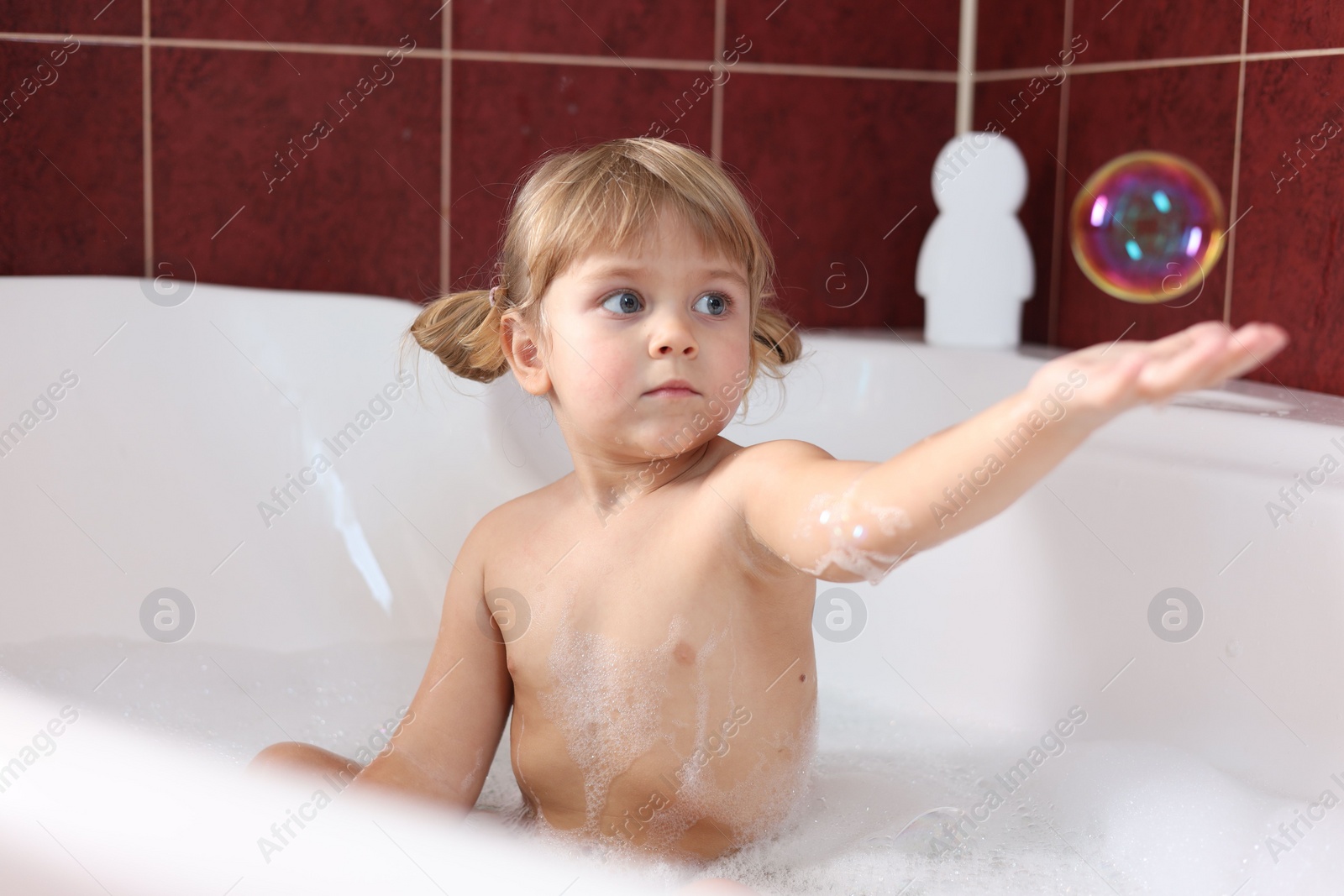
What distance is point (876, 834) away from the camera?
3.16ft

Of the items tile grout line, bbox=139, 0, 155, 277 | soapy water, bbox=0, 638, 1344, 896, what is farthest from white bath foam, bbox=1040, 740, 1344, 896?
tile grout line, bbox=139, 0, 155, 277

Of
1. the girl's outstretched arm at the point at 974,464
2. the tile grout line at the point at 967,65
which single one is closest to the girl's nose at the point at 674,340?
the girl's outstretched arm at the point at 974,464

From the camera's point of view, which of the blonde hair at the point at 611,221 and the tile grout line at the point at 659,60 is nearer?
the blonde hair at the point at 611,221

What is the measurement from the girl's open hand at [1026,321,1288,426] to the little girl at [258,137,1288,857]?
19cm

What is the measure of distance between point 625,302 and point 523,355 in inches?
5.3

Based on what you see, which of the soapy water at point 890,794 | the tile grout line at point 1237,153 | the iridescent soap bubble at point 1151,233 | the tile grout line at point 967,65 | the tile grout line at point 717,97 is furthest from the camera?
the tile grout line at point 967,65

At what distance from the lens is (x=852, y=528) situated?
647 millimetres

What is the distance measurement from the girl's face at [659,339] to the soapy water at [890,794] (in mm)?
284

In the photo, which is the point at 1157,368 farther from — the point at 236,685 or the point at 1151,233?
the point at 236,685

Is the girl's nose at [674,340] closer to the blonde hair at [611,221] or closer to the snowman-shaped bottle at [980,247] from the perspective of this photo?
the blonde hair at [611,221]

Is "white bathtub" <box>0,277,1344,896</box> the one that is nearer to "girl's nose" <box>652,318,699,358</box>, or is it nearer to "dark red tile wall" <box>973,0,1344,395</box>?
"dark red tile wall" <box>973,0,1344,395</box>

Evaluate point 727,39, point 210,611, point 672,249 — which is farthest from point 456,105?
point 672,249

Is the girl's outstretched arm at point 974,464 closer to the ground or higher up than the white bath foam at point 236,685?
higher up

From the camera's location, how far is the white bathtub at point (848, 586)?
3.18 feet
